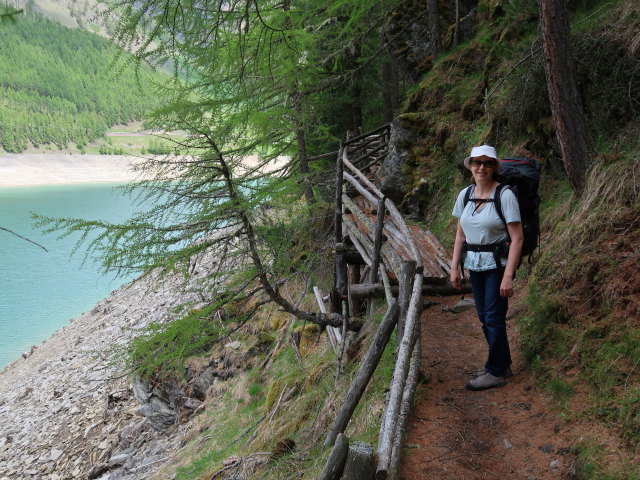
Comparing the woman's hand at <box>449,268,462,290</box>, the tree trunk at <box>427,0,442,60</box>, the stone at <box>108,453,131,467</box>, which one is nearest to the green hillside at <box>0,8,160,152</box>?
the stone at <box>108,453,131,467</box>

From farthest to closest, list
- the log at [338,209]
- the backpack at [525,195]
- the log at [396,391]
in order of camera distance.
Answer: the log at [338,209] < the backpack at [525,195] < the log at [396,391]

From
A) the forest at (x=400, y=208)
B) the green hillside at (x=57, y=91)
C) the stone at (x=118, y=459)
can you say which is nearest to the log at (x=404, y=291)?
the forest at (x=400, y=208)

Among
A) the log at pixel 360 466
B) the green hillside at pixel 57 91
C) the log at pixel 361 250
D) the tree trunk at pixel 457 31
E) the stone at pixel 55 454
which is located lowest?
the stone at pixel 55 454

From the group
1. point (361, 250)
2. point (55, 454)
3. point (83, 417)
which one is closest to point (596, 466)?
point (361, 250)

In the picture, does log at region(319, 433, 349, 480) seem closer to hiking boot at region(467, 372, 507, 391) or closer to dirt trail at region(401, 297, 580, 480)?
dirt trail at region(401, 297, 580, 480)

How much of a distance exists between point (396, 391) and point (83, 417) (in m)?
12.5

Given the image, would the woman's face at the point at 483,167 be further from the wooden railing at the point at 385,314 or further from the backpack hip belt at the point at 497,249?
the wooden railing at the point at 385,314

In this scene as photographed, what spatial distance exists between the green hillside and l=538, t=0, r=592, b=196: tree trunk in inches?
4098

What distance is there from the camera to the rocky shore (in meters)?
10.2

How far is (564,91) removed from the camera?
525cm

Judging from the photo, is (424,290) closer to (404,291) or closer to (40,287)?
(404,291)

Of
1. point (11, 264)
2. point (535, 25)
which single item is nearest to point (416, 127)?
point (535, 25)

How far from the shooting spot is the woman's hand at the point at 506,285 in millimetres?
3666

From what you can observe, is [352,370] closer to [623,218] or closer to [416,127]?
[623,218]
